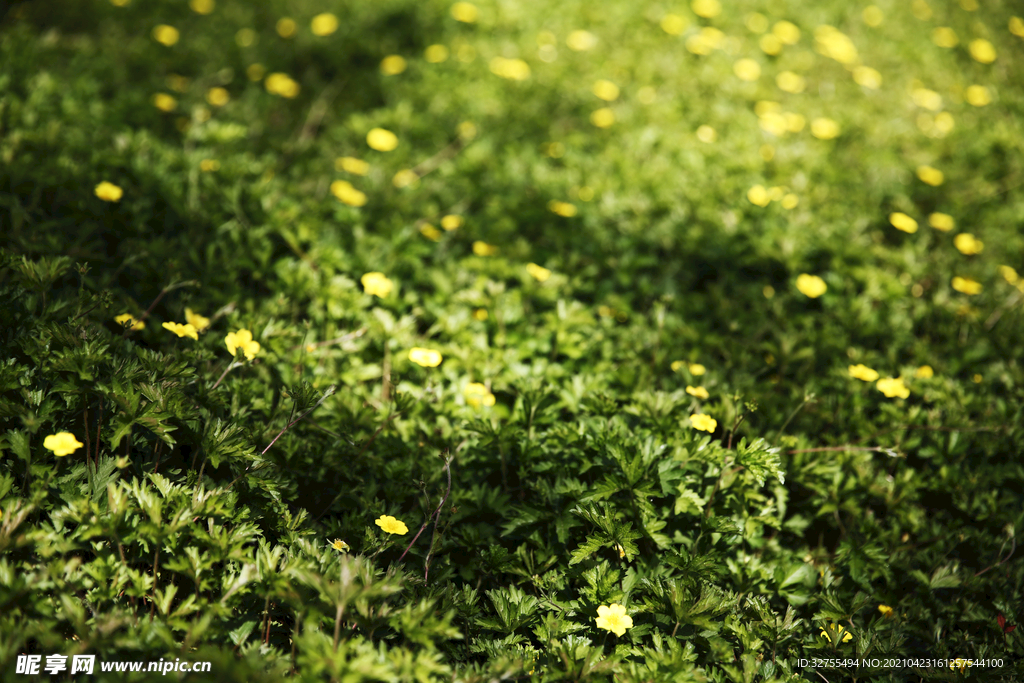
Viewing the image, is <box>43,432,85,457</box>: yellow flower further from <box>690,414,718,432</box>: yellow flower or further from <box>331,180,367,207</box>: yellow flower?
<box>331,180,367,207</box>: yellow flower

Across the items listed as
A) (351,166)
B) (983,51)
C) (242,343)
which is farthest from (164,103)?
(983,51)

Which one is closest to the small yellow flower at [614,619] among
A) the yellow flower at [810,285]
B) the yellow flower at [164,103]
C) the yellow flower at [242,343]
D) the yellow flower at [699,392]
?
the yellow flower at [699,392]

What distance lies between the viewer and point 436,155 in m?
3.99

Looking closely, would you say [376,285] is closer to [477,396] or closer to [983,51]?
[477,396]

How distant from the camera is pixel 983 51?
543 cm

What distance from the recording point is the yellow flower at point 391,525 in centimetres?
189

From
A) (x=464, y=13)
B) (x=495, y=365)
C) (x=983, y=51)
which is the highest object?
(x=983, y=51)

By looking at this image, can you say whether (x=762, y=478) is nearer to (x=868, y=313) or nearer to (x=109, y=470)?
(x=868, y=313)

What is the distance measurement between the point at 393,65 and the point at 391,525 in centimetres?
388

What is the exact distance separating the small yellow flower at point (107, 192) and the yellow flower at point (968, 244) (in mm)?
4205

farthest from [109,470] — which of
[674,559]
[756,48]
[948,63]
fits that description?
[948,63]

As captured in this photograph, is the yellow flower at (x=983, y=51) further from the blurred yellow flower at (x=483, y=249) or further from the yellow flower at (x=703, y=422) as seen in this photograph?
the yellow flower at (x=703, y=422)

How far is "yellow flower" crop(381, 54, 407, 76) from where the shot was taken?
4.75 metres

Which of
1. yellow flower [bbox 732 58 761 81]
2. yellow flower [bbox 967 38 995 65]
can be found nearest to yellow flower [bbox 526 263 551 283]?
yellow flower [bbox 732 58 761 81]
